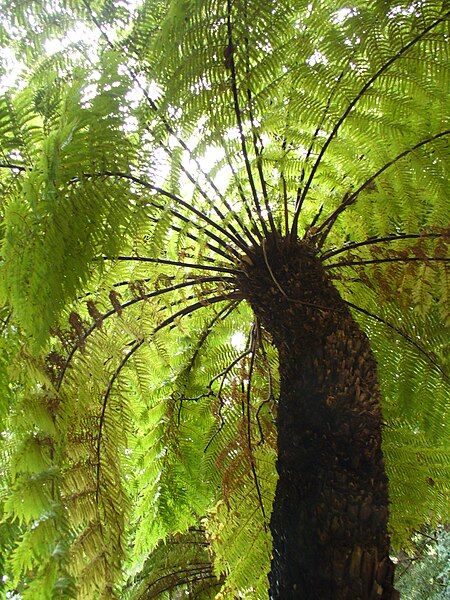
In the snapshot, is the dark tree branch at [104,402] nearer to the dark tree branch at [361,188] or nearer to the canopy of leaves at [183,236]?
the canopy of leaves at [183,236]

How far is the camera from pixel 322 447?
108 cm

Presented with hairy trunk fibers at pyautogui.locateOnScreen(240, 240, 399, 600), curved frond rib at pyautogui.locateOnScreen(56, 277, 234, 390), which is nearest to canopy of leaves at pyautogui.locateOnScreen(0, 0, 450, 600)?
curved frond rib at pyautogui.locateOnScreen(56, 277, 234, 390)

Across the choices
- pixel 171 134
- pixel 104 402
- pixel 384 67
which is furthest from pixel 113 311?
pixel 384 67

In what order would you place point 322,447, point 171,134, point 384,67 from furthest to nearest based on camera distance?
point 171,134
point 384,67
point 322,447

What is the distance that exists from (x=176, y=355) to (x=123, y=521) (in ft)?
2.55

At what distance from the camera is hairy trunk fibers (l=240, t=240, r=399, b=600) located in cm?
94

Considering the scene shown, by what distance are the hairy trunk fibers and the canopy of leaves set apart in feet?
0.59

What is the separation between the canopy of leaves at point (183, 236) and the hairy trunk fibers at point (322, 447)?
7.1 inches

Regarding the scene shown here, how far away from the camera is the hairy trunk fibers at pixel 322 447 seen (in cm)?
94

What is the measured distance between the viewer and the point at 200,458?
6.72 ft

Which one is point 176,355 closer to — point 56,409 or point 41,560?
point 56,409

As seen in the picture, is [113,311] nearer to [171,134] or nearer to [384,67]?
[171,134]

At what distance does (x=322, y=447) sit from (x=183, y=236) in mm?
770

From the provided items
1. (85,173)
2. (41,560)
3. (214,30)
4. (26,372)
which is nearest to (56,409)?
(26,372)
